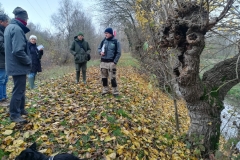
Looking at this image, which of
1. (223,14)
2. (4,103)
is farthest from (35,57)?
(223,14)

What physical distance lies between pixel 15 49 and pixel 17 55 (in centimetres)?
12

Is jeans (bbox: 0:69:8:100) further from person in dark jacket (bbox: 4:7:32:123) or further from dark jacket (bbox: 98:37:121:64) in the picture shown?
dark jacket (bbox: 98:37:121:64)

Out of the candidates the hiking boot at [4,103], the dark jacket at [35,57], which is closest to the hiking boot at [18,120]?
the hiking boot at [4,103]

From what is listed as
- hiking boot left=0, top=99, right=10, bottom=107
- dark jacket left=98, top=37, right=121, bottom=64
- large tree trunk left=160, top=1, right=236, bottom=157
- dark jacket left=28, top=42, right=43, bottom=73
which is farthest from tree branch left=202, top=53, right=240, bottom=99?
dark jacket left=28, top=42, right=43, bottom=73

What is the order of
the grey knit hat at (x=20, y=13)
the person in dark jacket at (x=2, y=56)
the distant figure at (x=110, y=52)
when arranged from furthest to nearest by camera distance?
the distant figure at (x=110, y=52) < the person in dark jacket at (x=2, y=56) < the grey knit hat at (x=20, y=13)

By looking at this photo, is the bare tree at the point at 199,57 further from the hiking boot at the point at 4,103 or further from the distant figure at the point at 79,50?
the hiking boot at the point at 4,103

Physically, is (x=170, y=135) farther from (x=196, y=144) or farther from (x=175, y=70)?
(x=175, y=70)

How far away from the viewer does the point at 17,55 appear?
3217mm

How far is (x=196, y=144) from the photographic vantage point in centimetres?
445

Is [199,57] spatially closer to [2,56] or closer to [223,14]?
[223,14]

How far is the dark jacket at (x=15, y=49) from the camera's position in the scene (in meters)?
3.17

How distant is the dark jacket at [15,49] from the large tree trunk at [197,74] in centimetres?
291

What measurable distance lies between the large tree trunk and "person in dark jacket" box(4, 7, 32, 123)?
2913 millimetres

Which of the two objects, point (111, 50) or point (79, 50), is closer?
point (111, 50)
